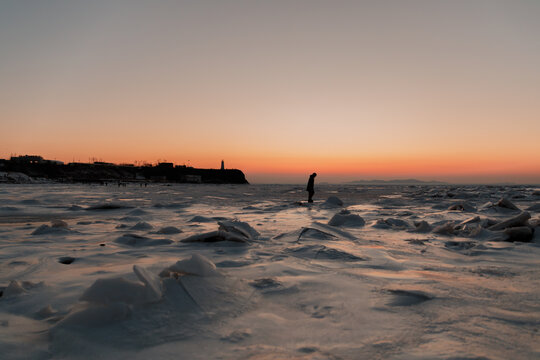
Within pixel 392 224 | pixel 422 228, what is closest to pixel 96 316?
pixel 422 228

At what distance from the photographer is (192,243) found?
11.9ft

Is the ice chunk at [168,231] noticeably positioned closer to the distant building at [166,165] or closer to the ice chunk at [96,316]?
the ice chunk at [96,316]

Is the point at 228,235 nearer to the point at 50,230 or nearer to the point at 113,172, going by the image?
the point at 50,230

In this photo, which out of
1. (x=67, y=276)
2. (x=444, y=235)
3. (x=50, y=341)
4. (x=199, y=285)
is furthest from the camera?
(x=444, y=235)

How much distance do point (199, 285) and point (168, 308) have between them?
27cm

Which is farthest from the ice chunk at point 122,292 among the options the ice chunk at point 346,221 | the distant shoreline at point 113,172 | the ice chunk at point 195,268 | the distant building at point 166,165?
the distant building at point 166,165

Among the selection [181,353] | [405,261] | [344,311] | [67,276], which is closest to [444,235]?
[405,261]

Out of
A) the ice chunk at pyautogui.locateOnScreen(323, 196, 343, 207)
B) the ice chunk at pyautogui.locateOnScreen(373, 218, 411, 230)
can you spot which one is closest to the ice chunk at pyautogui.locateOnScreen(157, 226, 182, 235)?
the ice chunk at pyautogui.locateOnScreen(373, 218, 411, 230)

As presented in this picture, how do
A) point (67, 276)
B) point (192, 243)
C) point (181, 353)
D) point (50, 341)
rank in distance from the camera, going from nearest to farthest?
point (181, 353)
point (50, 341)
point (67, 276)
point (192, 243)

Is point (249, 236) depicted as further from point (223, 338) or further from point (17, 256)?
point (223, 338)

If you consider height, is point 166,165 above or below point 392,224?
above

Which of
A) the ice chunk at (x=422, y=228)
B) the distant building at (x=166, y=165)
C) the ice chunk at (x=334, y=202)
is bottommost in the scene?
the ice chunk at (x=334, y=202)

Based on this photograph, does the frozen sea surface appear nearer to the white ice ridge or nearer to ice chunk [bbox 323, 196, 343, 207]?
the white ice ridge

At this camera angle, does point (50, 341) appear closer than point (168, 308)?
Yes
